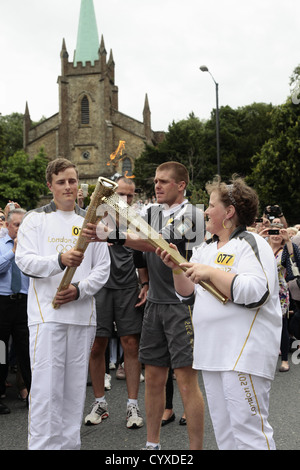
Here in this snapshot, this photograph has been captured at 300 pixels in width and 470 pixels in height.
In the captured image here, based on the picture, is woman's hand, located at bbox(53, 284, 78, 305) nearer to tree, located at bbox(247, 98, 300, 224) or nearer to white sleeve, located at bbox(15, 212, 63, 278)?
white sleeve, located at bbox(15, 212, 63, 278)

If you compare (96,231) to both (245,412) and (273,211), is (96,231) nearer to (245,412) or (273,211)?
(245,412)

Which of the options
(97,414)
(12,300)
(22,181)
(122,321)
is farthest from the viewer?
(22,181)

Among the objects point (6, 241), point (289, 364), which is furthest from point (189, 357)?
point (289, 364)

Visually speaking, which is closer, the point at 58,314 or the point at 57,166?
the point at 58,314

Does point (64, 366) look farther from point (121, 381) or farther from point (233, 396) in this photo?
point (121, 381)

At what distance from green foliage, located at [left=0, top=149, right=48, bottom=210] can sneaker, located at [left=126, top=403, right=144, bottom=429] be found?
35797 mm

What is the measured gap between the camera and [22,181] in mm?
40969

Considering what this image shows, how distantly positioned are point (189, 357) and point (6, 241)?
9.88 feet

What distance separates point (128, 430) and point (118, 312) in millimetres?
1198

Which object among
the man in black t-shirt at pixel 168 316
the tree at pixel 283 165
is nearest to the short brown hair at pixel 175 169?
the man in black t-shirt at pixel 168 316

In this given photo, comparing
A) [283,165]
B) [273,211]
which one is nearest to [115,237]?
[273,211]

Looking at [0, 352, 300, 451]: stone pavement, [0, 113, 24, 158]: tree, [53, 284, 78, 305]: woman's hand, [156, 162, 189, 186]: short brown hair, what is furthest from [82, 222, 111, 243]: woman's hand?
[0, 113, 24, 158]: tree

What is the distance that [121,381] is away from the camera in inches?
261

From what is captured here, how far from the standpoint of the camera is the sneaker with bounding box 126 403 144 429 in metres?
4.71
